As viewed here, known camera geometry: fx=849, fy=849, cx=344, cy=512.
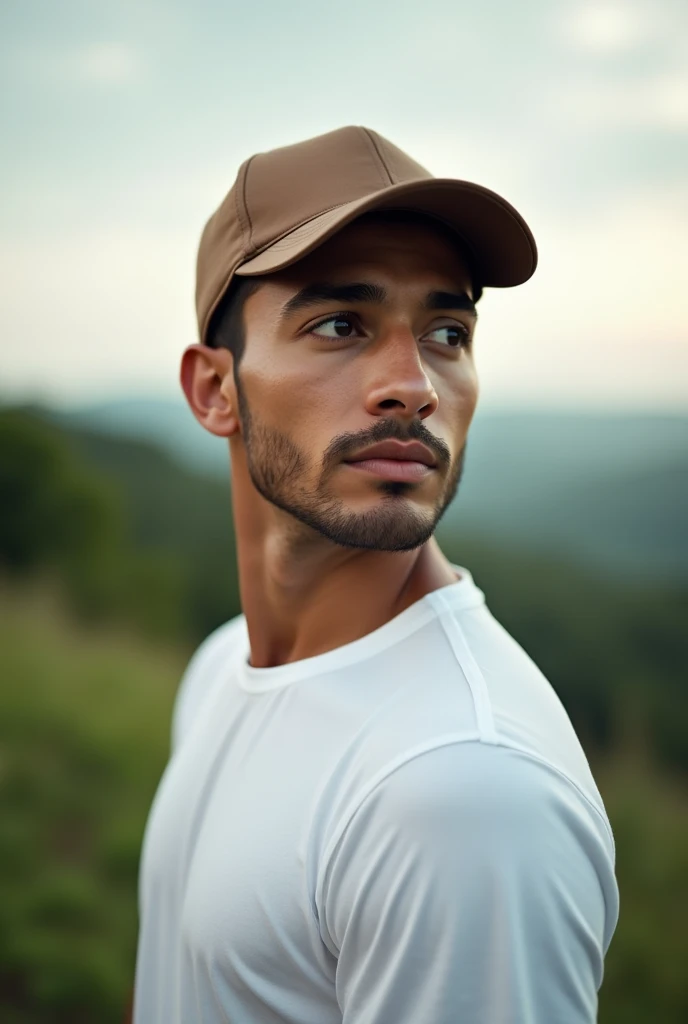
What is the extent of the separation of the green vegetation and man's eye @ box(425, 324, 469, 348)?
2599mm

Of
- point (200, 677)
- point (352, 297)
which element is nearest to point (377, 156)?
point (352, 297)

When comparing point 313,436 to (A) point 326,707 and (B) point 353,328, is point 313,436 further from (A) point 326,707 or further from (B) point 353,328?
(A) point 326,707

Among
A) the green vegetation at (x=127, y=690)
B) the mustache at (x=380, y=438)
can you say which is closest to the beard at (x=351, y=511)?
the mustache at (x=380, y=438)

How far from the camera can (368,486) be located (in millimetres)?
1161

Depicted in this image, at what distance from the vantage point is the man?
35.4 inches

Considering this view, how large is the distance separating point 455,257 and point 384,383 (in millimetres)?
284

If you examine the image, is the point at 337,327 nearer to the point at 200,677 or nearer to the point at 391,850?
the point at 391,850

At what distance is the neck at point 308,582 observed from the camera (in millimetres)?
1267

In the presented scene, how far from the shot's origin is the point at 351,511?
1179 mm

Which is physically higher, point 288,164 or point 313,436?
point 288,164

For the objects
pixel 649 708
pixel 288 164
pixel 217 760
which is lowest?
pixel 649 708

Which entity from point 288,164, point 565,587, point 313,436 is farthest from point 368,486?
point 565,587

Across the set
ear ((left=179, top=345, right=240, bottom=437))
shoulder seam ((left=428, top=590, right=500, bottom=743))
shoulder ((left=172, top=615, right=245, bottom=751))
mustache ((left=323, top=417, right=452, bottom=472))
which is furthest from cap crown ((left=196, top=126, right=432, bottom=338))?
shoulder ((left=172, top=615, right=245, bottom=751))

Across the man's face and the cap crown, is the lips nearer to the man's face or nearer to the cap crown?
the man's face
